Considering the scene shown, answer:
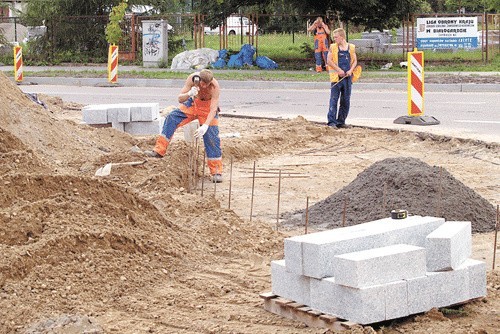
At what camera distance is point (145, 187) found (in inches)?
429

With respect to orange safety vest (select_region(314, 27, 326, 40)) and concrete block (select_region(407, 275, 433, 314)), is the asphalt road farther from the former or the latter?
concrete block (select_region(407, 275, 433, 314))

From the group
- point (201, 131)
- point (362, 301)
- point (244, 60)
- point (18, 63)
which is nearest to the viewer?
point (362, 301)

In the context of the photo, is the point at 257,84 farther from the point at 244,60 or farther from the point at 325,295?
the point at 325,295

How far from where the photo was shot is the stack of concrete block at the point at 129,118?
1532 centimetres

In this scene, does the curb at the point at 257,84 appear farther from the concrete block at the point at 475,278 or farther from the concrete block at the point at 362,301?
the concrete block at the point at 362,301

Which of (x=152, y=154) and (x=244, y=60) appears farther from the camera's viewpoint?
(x=244, y=60)

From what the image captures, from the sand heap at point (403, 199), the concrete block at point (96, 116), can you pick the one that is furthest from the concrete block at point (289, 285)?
the concrete block at point (96, 116)

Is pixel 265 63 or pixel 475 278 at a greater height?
pixel 265 63

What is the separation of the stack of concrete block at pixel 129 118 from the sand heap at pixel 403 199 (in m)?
5.98

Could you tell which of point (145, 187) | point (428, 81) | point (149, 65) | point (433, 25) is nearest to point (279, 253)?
point (145, 187)

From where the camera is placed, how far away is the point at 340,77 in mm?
16125

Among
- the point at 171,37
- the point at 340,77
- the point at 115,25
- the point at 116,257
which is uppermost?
the point at 115,25

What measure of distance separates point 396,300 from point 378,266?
0.87 ft

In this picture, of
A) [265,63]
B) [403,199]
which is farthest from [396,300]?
[265,63]
